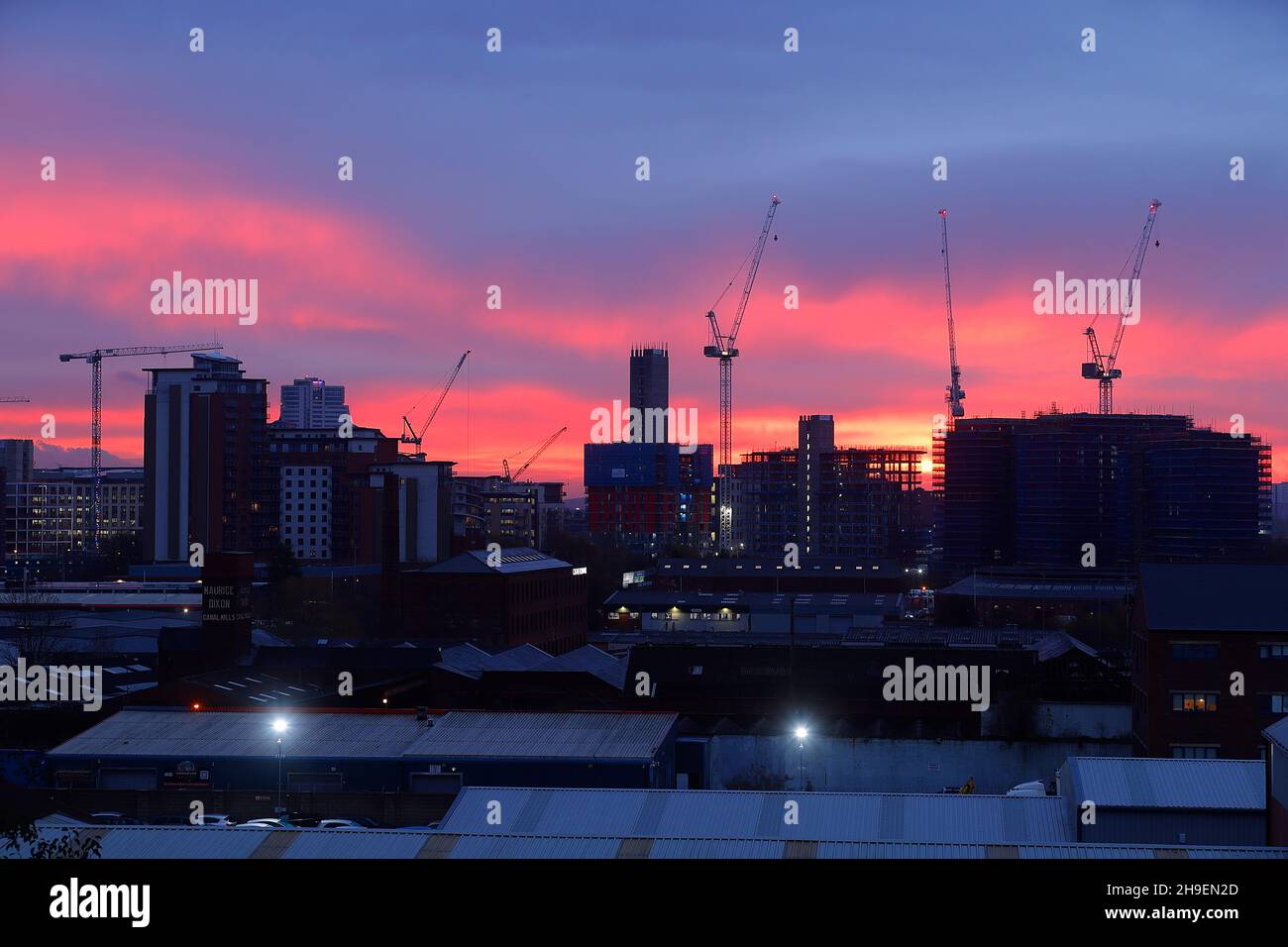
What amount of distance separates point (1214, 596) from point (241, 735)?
18250mm

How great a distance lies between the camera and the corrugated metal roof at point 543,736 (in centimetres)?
2394

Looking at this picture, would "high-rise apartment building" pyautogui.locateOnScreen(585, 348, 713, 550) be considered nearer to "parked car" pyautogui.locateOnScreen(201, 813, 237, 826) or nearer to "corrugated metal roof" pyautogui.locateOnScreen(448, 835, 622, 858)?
"parked car" pyautogui.locateOnScreen(201, 813, 237, 826)

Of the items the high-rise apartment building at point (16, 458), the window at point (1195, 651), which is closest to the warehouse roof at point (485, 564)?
the window at point (1195, 651)

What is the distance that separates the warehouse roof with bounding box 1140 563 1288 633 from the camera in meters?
25.4

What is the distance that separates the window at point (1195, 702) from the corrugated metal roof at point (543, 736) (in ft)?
30.7

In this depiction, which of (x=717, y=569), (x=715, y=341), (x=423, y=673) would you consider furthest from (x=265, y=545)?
(x=423, y=673)

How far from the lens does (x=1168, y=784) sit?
17328 mm

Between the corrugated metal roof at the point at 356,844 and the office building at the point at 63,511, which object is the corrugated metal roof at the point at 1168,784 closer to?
the corrugated metal roof at the point at 356,844

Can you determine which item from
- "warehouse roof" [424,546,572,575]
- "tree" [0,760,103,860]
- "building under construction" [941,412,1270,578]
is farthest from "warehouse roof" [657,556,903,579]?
"tree" [0,760,103,860]

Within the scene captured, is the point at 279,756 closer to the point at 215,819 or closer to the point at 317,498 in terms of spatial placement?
the point at 215,819

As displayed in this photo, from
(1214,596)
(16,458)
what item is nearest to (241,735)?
(1214,596)

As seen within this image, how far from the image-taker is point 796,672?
102 feet

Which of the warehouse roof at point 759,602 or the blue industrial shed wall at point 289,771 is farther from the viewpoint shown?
the warehouse roof at point 759,602
